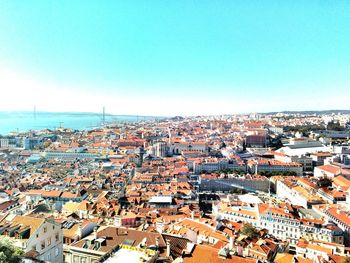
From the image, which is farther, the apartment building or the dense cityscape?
the dense cityscape

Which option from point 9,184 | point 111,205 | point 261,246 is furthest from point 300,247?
point 9,184

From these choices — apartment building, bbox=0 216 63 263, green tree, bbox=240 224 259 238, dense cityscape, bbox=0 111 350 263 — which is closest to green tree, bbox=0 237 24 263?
dense cityscape, bbox=0 111 350 263

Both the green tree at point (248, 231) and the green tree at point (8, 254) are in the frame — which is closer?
the green tree at point (8, 254)

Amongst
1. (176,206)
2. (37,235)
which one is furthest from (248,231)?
(37,235)

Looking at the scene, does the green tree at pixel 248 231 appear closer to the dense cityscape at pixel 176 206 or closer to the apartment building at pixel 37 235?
the dense cityscape at pixel 176 206

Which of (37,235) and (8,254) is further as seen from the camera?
(37,235)

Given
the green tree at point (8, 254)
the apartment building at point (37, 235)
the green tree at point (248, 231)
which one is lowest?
the green tree at point (248, 231)

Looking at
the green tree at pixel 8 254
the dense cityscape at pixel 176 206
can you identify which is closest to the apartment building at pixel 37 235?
the dense cityscape at pixel 176 206

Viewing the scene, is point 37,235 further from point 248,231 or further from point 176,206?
point 176,206

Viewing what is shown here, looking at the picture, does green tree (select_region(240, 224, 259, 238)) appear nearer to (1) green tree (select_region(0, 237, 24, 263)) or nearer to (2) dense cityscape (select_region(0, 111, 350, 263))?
(2) dense cityscape (select_region(0, 111, 350, 263))
